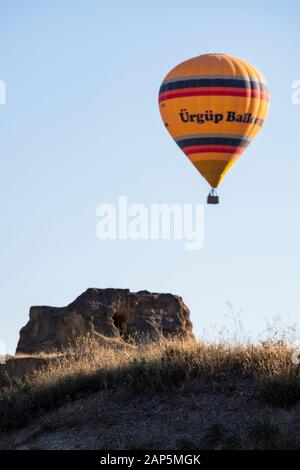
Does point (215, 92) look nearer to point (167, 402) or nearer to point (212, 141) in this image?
point (212, 141)

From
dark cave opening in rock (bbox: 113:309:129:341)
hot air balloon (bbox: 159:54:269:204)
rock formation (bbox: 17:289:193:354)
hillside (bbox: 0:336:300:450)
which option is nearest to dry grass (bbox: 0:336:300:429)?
hillside (bbox: 0:336:300:450)

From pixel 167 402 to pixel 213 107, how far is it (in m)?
20.9

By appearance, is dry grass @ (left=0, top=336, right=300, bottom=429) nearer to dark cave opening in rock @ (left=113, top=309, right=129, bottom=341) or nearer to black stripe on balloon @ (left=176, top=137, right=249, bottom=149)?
black stripe on balloon @ (left=176, top=137, right=249, bottom=149)

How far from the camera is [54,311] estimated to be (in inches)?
1746

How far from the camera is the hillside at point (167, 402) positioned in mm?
19625

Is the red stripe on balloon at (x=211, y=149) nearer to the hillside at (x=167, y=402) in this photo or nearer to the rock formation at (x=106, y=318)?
the rock formation at (x=106, y=318)

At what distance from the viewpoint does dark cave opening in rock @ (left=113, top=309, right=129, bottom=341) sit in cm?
4481

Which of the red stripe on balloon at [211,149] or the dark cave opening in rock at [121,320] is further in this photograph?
the dark cave opening in rock at [121,320]

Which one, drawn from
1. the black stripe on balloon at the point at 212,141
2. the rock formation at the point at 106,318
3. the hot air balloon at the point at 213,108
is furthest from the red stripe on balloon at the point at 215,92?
the rock formation at the point at 106,318

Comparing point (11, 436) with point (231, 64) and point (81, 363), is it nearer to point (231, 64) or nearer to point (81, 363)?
point (81, 363)

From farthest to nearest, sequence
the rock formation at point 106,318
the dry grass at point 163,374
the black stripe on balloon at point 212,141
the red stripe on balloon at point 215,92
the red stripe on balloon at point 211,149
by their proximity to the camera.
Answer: the rock formation at point 106,318, the red stripe on balloon at point 211,149, the black stripe on balloon at point 212,141, the red stripe on balloon at point 215,92, the dry grass at point 163,374

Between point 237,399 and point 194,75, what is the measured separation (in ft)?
72.4

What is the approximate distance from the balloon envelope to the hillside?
59.9ft
